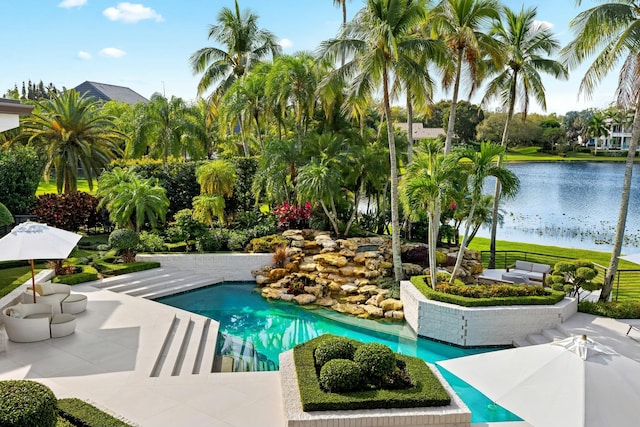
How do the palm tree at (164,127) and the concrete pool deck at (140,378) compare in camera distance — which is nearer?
the concrete pool deck at (140,378)

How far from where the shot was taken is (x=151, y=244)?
60.6 feet

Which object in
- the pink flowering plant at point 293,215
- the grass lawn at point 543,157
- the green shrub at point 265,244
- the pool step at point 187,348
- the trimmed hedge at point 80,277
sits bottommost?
the pool step at point 187,348

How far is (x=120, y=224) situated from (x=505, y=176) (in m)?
14.0

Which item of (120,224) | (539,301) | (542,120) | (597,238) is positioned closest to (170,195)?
(120,224)

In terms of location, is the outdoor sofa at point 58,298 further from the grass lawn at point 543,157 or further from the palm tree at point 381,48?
the grass lawn at point 543,157

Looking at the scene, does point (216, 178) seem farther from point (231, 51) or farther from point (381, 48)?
point (381, 48)

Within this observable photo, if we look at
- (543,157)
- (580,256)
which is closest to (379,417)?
(580,256)

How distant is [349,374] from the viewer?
7977 mm

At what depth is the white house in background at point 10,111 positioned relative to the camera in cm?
966

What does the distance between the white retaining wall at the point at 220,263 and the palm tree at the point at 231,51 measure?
8937 mm

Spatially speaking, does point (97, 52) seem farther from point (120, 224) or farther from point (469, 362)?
point (469, 362)

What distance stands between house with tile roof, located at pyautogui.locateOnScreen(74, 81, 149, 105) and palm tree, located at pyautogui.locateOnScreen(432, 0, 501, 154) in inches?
1803

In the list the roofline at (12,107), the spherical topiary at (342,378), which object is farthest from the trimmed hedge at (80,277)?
the spherical topiary at (342,378)

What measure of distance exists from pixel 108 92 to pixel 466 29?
1981 inches
